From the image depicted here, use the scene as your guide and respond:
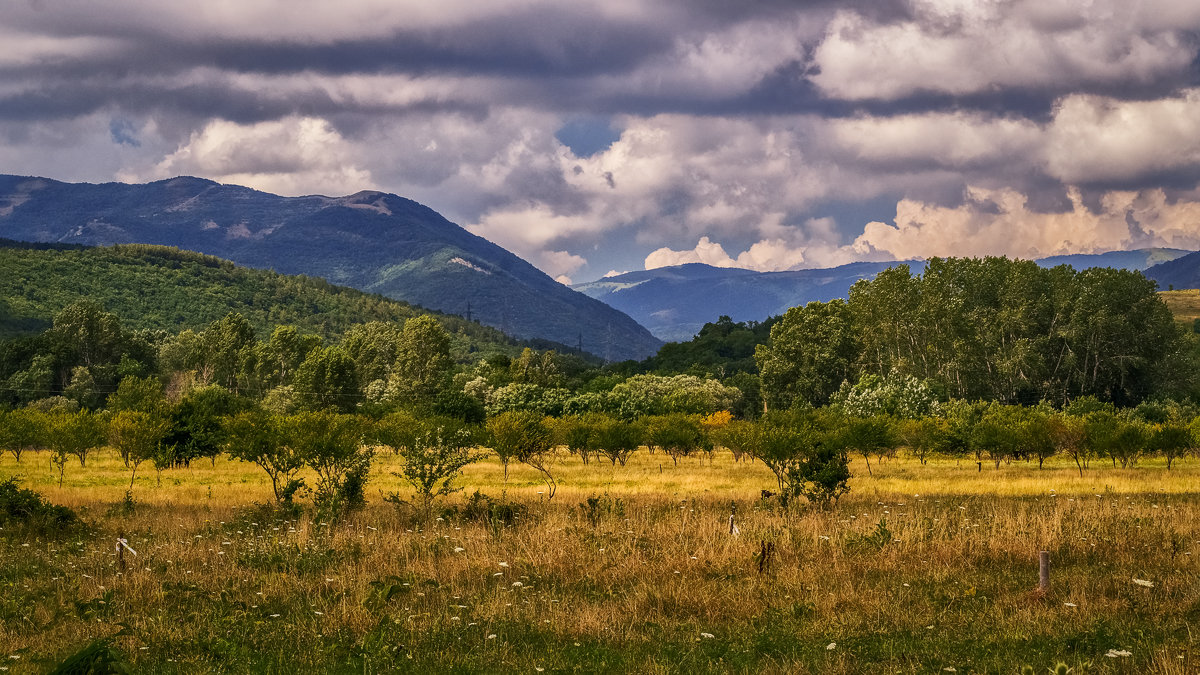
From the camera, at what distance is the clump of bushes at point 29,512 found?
25.5 meters

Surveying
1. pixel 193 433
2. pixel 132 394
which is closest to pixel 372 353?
pixel 132 394

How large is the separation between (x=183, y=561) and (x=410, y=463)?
12901 millimetres

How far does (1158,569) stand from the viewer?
18531 millimetres

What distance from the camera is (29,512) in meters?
26.2

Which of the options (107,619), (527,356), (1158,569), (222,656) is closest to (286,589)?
(107,619)

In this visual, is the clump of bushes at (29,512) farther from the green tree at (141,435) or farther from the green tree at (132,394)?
the green tree at (132,394)

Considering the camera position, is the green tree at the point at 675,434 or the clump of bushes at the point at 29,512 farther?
the green tree at the point at 675,434

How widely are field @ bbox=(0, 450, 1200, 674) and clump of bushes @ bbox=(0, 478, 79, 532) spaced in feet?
2.73

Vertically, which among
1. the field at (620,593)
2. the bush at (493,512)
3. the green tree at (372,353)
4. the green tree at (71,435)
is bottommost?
the green tree at (71,435)

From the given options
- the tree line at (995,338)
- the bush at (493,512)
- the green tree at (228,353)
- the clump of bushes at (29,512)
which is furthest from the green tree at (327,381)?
the bush at (493,512)

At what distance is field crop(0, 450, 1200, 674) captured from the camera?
1298cm

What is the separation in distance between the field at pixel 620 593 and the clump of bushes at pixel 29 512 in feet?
2.73

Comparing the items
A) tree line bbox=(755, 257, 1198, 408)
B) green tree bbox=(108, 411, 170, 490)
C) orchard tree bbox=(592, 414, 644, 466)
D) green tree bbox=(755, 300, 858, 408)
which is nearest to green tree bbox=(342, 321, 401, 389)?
green tree bbox=(755, 300, 858, 408)

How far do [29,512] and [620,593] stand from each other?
753 inches
